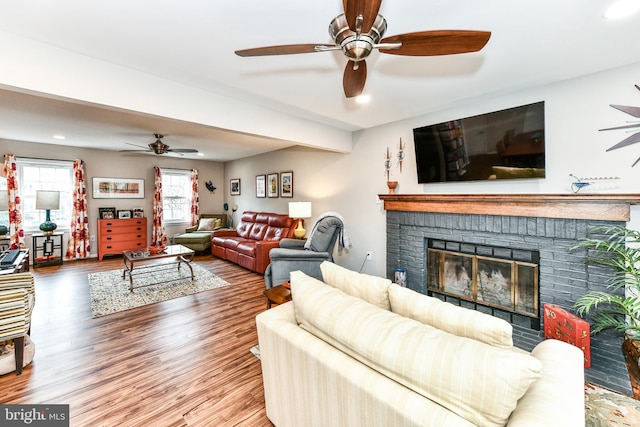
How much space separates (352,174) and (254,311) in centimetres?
243

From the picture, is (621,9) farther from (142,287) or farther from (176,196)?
(176,196)

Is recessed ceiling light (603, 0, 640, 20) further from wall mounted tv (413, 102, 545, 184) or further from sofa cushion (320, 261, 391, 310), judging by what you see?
sofa cushion (320, 261, 391, 310)

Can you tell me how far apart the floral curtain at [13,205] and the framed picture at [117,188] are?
1094mm

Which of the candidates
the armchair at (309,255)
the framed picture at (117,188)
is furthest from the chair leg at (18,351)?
the framed picture at (117,188)

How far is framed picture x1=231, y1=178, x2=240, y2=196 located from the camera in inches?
277

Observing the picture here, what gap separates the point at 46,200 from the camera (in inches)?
182

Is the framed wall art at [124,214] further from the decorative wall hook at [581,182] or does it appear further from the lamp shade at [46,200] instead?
the decorative wall hook at [581,182]

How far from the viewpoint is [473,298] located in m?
2.93

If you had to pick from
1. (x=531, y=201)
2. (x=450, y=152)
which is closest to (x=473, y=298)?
(x=531, y=201)

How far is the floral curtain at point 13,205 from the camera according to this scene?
15.2 feet

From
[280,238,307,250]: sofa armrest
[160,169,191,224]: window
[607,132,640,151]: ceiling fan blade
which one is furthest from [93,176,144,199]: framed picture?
[607,132,640,151]: ceiling fan blade

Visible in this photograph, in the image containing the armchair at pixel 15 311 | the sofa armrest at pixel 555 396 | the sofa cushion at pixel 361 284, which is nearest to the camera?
the sofa armrest at pixel 555 396

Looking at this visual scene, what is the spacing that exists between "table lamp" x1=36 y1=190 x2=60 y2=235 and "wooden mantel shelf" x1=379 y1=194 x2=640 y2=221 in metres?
5.84

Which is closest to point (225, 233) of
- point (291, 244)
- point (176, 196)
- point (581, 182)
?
point (176, 196)
